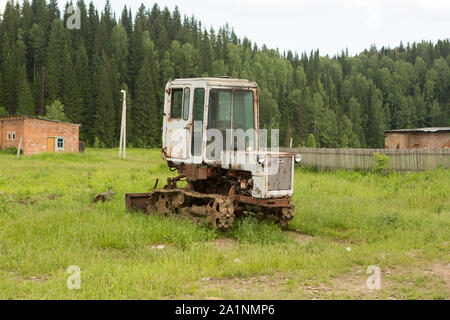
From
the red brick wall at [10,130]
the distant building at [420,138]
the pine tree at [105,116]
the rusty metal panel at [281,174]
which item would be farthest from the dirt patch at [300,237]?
the pine tree at [105,116]

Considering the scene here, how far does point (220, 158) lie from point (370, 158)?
13478 millimetres

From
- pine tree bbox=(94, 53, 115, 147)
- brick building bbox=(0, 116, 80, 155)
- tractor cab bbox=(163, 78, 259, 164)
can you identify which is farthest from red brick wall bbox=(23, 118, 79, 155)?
tractor cab bbox=(163, 78, 259, 164)

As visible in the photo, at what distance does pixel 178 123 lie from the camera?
11352 millimetres

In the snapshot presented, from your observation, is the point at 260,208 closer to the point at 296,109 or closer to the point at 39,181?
the point at 39,181

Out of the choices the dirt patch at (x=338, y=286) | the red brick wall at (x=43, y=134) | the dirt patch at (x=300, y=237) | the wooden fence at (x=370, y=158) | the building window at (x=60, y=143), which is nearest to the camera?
the dirt patch at (x=338, y=286)

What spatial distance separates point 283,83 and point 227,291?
122251 millimetres

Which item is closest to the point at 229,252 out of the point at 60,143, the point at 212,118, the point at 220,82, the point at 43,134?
the point at 212,118

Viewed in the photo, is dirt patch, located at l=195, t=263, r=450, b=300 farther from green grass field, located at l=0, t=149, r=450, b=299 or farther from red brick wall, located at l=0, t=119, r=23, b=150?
red brick wall, located at l=0, t=119, r=23, b=150

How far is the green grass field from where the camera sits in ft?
21.2

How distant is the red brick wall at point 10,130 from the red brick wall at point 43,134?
31.4 inches

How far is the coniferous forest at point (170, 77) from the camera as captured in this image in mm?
83625

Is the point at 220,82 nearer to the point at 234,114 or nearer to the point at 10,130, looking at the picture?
the point at 234,114

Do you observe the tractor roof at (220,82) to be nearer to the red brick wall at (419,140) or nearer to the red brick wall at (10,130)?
the red brick wall at (419,140)
